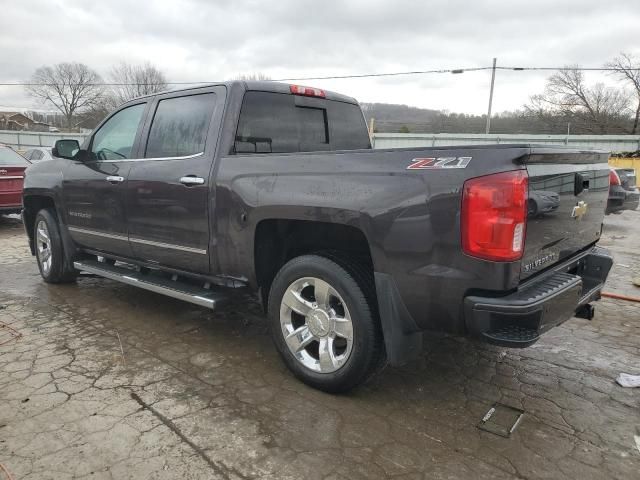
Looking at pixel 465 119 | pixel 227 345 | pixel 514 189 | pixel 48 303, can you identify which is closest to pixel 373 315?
pixel 514 189

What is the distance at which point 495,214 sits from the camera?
2.27m

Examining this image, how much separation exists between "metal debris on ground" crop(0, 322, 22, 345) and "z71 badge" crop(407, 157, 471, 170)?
11.3 ft

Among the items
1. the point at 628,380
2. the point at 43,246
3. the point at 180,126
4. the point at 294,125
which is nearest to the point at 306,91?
the point at 294,125

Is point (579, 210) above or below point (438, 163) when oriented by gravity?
below

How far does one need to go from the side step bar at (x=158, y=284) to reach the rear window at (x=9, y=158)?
5.89m

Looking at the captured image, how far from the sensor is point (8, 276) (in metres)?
5.96

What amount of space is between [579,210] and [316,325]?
1.69m

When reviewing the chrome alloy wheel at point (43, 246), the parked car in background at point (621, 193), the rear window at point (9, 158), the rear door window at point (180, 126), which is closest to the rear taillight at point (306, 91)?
the rear door window at point (180, 126)

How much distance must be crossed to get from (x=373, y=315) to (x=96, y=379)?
1869 millimetres

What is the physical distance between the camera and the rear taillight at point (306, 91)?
12.9ft

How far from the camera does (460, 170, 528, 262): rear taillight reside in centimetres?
227

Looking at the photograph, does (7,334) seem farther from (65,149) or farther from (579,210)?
(579,210)

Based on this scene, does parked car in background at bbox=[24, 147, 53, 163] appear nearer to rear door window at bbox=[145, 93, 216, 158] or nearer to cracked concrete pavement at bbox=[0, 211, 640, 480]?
cracked concrete pavement at bbox=[0, 211, 640, 480]

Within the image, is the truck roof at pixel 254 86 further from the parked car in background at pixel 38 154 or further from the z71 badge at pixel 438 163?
the parked car in background at pixel 38 154
